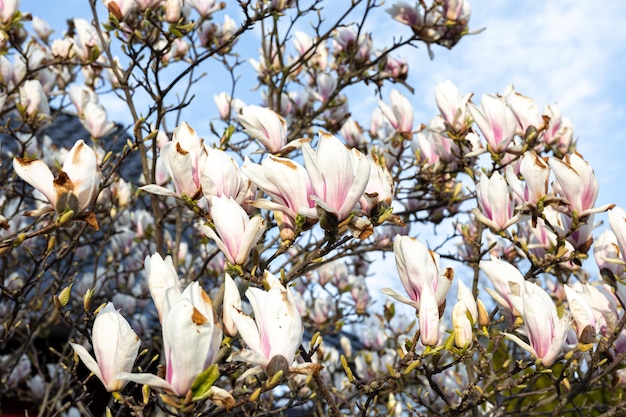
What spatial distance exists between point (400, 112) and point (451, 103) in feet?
1.84

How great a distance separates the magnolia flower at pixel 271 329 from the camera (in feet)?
3.50

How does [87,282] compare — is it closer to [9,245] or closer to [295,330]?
[9,245]

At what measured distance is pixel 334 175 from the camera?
1.28 meters

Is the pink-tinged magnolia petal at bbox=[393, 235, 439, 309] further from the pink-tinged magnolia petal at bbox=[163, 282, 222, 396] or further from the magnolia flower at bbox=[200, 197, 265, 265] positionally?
the pink-tinged magnolia petal at bbox=[163, 282, 222, 396]

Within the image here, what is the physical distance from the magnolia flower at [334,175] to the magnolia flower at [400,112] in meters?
1.71

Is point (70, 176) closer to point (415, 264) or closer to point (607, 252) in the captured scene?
point (415, 264)

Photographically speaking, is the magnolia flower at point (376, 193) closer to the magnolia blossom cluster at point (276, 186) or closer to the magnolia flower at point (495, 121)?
the magnolia blossom cluster at point (276, 186)

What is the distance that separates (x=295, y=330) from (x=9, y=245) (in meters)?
0.79

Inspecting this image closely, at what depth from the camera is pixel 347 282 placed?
4535 millimetres

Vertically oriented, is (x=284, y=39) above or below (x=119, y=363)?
above

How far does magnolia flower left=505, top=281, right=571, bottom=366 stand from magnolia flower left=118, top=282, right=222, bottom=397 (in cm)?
67

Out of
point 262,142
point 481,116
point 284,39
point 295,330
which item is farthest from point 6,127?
point 295,330

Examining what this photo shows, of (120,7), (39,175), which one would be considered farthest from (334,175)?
(120,7)

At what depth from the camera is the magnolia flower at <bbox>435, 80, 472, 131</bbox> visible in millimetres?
2402
